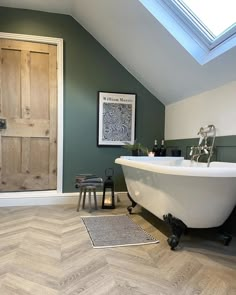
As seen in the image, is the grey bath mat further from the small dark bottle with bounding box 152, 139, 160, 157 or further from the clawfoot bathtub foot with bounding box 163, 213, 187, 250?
the small dark bottle with bounding box 152, 139, 160, 157

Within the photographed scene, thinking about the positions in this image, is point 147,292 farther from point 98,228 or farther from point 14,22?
point 14,22

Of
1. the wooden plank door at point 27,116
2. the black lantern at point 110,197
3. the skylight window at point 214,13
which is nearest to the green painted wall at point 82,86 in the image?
the wooden plank door at point 27,116

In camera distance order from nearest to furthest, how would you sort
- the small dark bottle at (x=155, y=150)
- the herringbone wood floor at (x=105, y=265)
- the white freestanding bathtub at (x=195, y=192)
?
the herringbone wood floor at (x=105, y=265) < the white freestanding bathtub at (x=195, y=192) < the small dark bottle at (x=155, y=150)

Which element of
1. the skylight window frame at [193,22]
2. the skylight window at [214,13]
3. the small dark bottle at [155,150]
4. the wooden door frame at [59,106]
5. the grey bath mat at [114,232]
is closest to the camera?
the grey bath mat at [114,232]

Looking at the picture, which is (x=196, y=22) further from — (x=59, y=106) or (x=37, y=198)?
(x=37, y=198)

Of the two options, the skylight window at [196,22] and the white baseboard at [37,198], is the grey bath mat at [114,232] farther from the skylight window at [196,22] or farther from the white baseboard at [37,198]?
the skylight window at [196,22]

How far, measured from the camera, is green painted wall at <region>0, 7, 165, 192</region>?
3227mm

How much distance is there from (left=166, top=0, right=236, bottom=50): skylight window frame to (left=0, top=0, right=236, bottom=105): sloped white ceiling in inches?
7.5

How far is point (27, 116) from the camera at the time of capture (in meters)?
3.18

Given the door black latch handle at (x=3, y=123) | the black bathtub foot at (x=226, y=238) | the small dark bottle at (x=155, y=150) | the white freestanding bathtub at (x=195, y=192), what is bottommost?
the black bathtub foot at (x=226, y=238)

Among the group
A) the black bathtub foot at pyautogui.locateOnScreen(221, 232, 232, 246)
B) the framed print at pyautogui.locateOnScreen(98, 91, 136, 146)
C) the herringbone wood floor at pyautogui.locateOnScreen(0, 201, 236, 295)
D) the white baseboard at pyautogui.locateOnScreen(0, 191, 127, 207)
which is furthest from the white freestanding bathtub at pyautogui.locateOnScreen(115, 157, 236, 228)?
the white baseboard at pyautogui.locateOnScreen(0, 191, 127, 207)

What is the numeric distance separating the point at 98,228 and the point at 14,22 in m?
2.69

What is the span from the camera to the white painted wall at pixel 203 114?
7.38 feet

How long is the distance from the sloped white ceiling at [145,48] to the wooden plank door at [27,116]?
22.8 inches
